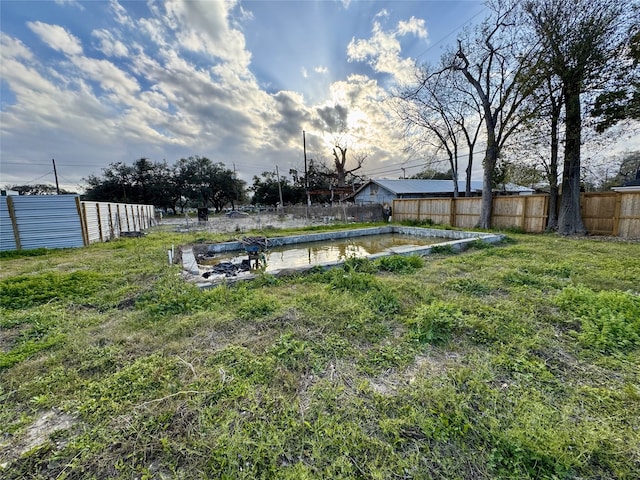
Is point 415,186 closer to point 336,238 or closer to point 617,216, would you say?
point 617,216

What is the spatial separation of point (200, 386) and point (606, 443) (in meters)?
2.53

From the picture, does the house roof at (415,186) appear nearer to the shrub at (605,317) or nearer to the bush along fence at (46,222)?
the shrub at (605,317)

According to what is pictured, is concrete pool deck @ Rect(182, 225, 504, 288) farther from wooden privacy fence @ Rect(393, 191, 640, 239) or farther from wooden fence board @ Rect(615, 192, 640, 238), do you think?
wooden fence board @ Rect(615, 192, 640, 238)

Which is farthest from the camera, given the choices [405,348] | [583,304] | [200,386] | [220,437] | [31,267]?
[31,267]

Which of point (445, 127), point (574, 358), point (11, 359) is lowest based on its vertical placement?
point (574, 358)

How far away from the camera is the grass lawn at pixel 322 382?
4.46 feet

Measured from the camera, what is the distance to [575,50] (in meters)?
7.84

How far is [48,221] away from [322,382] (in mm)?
9942

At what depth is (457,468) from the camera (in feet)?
4.31

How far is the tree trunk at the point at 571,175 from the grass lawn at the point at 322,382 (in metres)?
7.08

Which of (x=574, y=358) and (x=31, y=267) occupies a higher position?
(x=31, y=267)

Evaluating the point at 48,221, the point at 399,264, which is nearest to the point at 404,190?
the point at 399,264

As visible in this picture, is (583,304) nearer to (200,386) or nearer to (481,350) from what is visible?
(481,350)

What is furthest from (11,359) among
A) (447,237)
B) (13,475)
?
(447,237)
